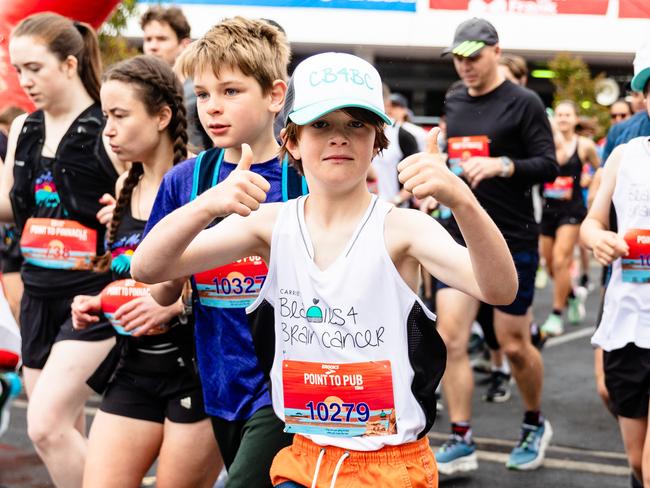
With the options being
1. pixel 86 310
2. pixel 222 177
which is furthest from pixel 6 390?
pixel 86 310

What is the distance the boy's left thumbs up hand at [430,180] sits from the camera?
7.73 ft

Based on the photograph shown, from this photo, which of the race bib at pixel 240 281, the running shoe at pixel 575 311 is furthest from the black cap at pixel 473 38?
the running shoe at pixel 575 311

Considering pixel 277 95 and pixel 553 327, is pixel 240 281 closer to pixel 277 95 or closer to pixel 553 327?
pixel 277 95

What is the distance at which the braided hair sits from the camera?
4.02m

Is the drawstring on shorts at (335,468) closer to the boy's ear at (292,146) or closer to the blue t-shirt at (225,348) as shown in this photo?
the blue t-shirt at (225,348)

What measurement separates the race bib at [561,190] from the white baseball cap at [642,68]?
678 centimetres

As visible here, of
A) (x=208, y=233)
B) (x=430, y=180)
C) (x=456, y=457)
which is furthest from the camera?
(x=456, y=457)

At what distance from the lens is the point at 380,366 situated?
282 cm

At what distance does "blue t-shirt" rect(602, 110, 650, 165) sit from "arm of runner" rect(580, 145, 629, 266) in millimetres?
619

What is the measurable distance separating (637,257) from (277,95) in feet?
5.47

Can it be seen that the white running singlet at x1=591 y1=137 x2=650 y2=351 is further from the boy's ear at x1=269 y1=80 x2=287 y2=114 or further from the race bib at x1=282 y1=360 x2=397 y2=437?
the race bib at x1=282 y1=360 x2=397 y2=437

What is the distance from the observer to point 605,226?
14.7 feet

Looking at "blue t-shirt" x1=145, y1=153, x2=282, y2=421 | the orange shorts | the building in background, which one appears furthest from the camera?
the building in background

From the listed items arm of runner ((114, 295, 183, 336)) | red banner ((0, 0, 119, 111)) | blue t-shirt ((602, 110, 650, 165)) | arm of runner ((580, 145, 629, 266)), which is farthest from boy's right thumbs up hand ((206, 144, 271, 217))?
red banner ((0, 0, 119, 111))
